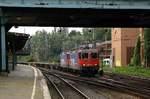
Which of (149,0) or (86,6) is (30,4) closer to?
(86,6)

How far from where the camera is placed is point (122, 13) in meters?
40.4

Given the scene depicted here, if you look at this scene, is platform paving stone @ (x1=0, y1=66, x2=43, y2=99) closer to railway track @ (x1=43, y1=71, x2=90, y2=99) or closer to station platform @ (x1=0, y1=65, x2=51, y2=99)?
station platform @ (x1=0, y1=65, x2=51, y2=99)

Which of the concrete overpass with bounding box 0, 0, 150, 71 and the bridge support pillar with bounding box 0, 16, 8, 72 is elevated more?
the concrete overpass with bounding box 0, 0, 150, 71

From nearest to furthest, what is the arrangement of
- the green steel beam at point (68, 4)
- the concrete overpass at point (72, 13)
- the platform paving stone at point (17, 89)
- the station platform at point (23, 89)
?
the platform paving stone at point (17, 89), the station platform at point (23, 89), the green steel beam at point (68, 4), the concrete overpass at point (72, 13)

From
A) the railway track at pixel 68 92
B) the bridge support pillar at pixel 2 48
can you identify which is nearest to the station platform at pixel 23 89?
the railway track at pixel 68 92

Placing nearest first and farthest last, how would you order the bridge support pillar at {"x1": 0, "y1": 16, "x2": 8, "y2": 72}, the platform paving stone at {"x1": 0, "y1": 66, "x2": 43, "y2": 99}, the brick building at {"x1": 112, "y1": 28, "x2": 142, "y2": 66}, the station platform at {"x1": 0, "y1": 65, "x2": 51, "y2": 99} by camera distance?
the platform paving stone at {"x1": 0, "y1": 66, "x2": 43, "y2": 99}, the station platform at {"x1": 0, "y1": 65, "x2": 51, "y2": 99}, the bridge support pillar at {"x1": 0, "y1": 16, "x2": 8, "y2": 72}, the brick building at {"x1": 112, "y1": 28, "x2": 142, "y2": 66}

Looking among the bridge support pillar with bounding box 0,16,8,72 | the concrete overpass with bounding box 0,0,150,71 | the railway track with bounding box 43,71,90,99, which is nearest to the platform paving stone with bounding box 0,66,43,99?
the railway track with bounding box 43,71,90,99

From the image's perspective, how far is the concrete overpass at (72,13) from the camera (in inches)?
1444

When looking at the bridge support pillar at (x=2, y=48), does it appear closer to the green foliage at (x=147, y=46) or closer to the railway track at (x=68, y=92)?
the railway track at (x=68, y=92)

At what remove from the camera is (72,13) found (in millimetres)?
40188

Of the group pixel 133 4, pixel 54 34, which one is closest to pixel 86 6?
pixel 133 4

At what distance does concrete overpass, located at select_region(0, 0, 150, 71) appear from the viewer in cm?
3669

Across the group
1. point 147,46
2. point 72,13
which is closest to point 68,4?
point 72,13

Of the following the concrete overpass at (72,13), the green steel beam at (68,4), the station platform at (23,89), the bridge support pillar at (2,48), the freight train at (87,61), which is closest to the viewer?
the station platform at (23,89)
